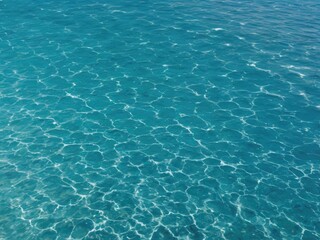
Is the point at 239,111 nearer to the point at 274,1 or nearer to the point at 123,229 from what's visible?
the point at 123,229

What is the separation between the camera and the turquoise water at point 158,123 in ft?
317

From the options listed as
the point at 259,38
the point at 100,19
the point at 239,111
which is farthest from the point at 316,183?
the point at 100,19

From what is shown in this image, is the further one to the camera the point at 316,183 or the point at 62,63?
the point at 62,63

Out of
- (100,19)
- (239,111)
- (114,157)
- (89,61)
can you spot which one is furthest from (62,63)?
(239,111)

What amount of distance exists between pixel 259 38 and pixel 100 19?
6645 centimetres

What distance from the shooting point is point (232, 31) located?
169250 millimetres

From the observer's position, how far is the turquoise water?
317ft

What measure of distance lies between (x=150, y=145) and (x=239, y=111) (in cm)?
3171

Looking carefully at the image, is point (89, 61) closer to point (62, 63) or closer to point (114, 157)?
point (62, 63)

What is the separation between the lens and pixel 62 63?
14788 cm

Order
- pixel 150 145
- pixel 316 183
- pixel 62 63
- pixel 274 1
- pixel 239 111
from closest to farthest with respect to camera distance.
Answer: pixel 316 183 → pixel 150 145 → pixel 239 111 → pixel 62 63 → pixel 274 1

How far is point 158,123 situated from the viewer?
4857 inches

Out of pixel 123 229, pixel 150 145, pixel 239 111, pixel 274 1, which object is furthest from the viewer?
pixel 274 1

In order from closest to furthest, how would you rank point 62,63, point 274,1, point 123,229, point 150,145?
1. point 123,229
2. point 150,145
3. point 62,63
4. point 274,1
